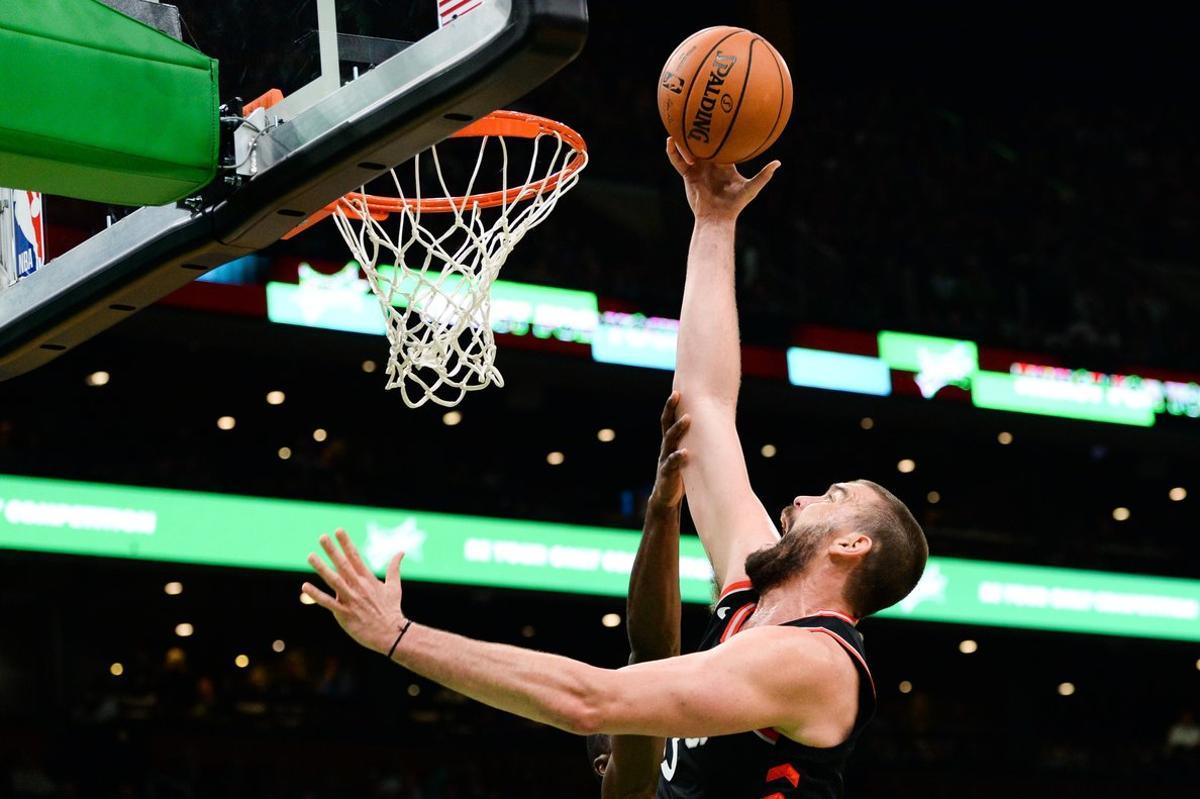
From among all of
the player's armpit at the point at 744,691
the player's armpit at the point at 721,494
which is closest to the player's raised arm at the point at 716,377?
the player's armpit at the point at 721,494

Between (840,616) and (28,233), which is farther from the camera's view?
(28,233)

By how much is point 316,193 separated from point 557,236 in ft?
38.1

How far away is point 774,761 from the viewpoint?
296 cm

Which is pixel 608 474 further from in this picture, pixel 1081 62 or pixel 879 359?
pixel 1081 62

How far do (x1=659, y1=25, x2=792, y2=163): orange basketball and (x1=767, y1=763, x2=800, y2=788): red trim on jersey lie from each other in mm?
1394

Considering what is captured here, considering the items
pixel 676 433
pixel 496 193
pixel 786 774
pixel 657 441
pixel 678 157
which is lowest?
pixel 786 774

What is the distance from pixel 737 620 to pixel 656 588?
18 centimetres

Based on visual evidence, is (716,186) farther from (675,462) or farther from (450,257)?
(675,462)

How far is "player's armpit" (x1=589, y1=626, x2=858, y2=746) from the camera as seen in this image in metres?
2.66

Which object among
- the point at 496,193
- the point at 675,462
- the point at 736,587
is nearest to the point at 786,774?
the point at 736,587

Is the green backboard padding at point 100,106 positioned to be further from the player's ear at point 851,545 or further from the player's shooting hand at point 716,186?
the player's ear at point 851,545

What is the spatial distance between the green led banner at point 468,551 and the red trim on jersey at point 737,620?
331 inches

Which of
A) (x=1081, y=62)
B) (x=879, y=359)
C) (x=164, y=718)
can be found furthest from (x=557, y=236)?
(x=1081, y=62)

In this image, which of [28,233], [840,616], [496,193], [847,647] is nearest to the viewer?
[847,647]
